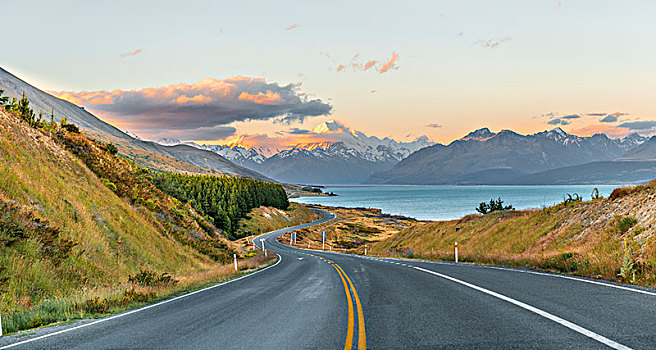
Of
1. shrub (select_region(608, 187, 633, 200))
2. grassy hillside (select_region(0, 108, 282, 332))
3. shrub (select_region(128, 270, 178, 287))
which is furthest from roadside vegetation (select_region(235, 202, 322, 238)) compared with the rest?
shrub (select_region(608, 187, 633, 200))

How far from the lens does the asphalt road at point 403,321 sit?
6.32m

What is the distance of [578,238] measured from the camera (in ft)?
71.7

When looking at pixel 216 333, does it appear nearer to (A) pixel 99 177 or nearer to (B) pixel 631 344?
(B) pixel 631 344

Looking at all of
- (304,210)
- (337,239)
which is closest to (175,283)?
(337,239)

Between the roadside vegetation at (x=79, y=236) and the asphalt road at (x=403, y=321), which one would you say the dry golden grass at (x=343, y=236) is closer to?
the roadside vegetation at (x=79, y=236)

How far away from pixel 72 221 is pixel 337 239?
242ft

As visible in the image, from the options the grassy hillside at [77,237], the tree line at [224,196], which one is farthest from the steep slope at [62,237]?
the tree line at [224,196]

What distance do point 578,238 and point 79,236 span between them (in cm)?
2381

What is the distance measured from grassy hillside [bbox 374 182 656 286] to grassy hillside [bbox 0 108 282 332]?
555 inches

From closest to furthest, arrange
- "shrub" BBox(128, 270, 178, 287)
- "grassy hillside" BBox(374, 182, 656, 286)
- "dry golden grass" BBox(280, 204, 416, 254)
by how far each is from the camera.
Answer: "grassy hillside" BBox(374, 182, 656, 286) → "shrub" BBox(128, 270, 178, 287) → "dry golden grass" BBox(280, 204, 416, 254)

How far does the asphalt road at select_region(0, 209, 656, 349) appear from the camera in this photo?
6.32m

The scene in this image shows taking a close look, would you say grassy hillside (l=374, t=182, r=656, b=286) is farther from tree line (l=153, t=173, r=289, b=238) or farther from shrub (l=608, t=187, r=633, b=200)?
tree line (l=153, t=173, r=289, b=238)

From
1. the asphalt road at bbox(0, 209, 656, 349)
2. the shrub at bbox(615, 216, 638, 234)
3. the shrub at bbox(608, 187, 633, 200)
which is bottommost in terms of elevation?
the asphalt road at bbox(0, 209, 656, 349)

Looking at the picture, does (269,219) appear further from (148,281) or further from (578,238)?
(148,281)
